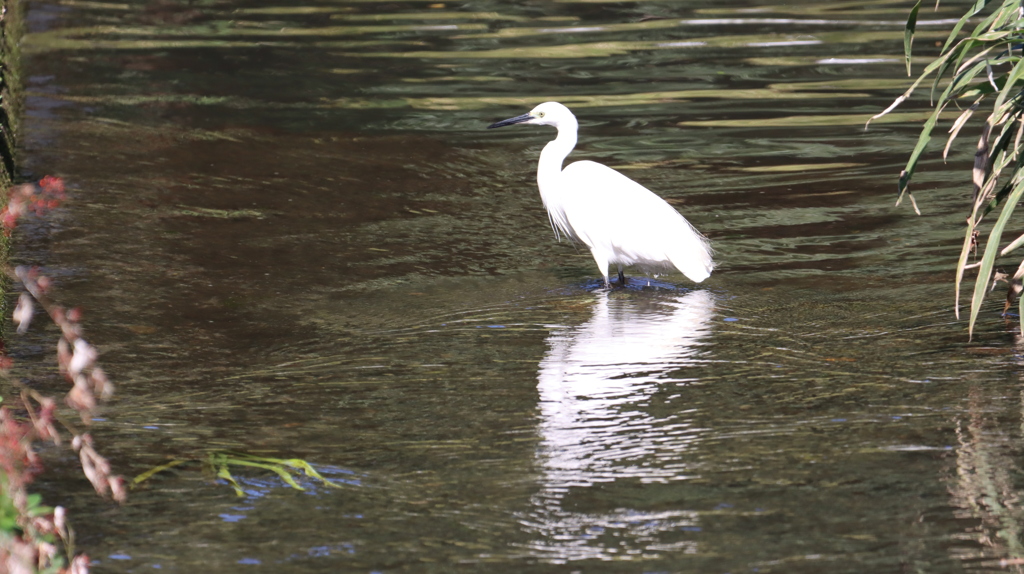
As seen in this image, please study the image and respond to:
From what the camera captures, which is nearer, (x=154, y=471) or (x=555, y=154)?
(x=154, y=471)

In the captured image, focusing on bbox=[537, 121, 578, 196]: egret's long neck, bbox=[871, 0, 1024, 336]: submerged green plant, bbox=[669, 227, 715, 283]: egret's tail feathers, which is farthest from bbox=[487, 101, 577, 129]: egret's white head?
bbox=[871, 0, 1024, 336]: submerged green plant

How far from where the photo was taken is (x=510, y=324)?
5.45 meters

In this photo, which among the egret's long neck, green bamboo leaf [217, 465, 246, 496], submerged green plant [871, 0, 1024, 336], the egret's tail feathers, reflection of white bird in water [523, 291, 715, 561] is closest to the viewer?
reflection of white bird in water [523, 291, 715, 561]

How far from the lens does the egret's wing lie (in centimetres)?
609

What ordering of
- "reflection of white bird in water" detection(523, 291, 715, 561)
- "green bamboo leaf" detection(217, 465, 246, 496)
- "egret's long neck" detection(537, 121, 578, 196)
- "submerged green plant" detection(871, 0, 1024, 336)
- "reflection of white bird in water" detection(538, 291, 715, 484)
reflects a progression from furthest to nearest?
"egret's long neck" detection(537, 121, 578, 196) → "submerged green plant" detection(871, 0, 1024, 336) → "reflection of white bird in water" detection(538, 291, 715, 484) → "green bamboo leaf" detection(217, 465, 246, 496) → "reflection of white bird in water" detection(523, 291, 715, 561)

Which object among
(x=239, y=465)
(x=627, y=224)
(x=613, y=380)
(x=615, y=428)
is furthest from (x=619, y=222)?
(x=239, y=465)

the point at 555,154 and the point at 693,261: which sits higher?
the point at 555,154

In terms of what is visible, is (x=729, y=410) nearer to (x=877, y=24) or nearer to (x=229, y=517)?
(x=229, y=517)

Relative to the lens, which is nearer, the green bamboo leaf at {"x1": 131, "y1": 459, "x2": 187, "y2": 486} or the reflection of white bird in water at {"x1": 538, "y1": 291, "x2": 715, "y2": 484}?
the green bamboo leaf at {"x1": 131, "y1": 459, "x2": 187, "y2": 486}

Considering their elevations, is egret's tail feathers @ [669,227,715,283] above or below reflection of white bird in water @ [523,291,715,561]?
above

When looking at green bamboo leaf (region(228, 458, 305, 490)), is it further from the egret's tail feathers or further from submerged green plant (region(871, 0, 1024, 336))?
the egret's tail feathers

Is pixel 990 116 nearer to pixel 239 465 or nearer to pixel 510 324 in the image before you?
pixel 510 324

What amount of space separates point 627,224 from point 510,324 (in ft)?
3.65

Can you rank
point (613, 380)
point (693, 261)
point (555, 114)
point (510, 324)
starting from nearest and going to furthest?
point (613, 380), point (510, 324), point (693, 261), point (555, 114)
